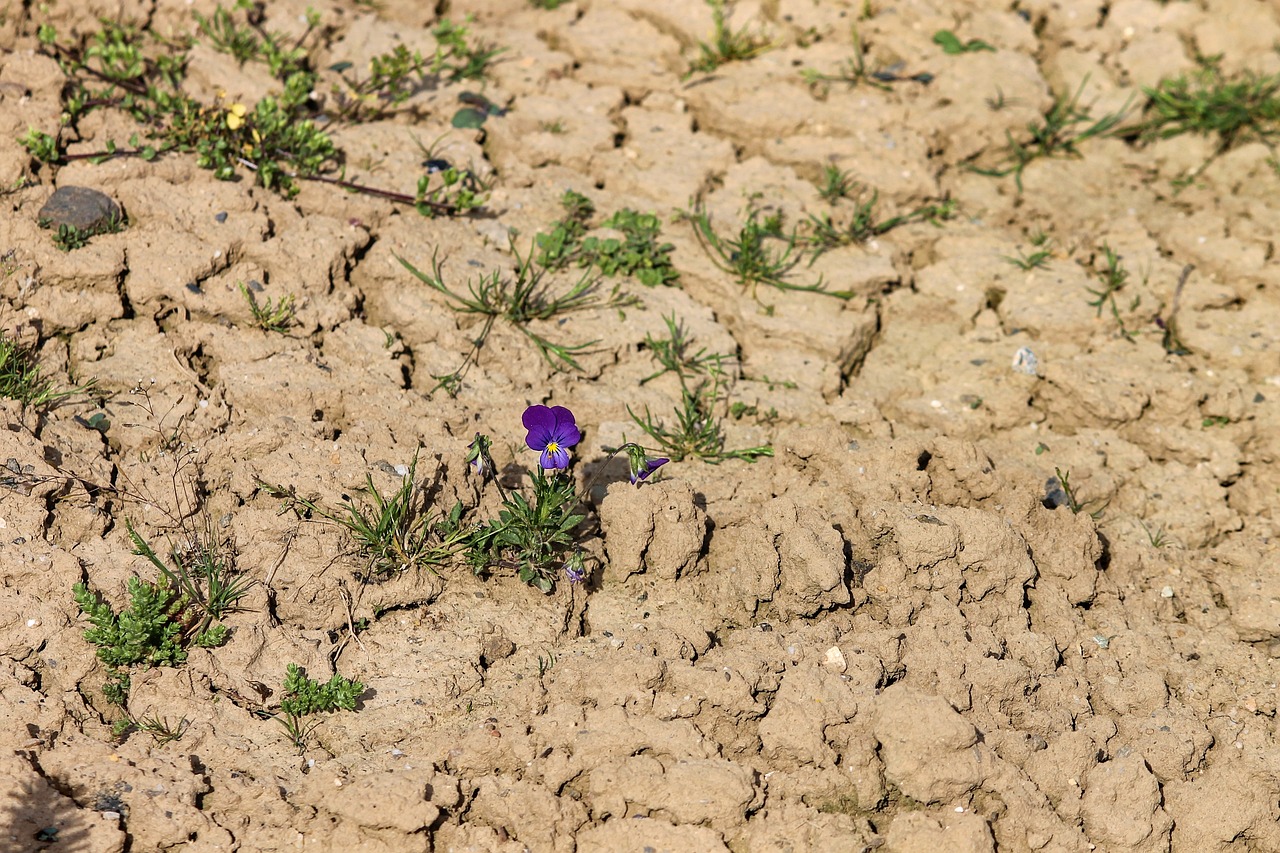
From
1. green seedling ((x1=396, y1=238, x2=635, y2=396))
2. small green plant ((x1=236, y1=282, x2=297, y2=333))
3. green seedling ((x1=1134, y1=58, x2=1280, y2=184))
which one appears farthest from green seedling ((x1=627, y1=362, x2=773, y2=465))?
green seedling ((x1=1134, y1=58, x2=1280, y2=184))

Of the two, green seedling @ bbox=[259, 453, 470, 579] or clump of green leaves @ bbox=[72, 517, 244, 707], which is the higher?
green seedling @ bbox=[259, 453, 470, 579]

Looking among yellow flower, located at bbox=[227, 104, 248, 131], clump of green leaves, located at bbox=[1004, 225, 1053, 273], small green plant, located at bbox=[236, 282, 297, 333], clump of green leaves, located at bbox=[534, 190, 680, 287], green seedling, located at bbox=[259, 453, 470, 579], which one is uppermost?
yellow flower, located at bbox=[227, 104, 248, 131]

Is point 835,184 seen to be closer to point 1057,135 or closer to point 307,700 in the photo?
point 1057,135

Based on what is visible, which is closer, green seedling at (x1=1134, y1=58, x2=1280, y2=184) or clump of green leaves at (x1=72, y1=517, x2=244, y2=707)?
clump of green leaves at (x1=72, y1=517, x2=244, y2=707)

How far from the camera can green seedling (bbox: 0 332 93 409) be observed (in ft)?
12.4

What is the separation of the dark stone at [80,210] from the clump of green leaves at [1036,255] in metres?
3.68

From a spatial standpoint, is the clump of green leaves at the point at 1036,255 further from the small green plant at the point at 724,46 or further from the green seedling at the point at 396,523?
the green seedling at the point at 396,523

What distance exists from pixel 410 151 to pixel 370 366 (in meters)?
1.32

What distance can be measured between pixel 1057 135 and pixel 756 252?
1.93m

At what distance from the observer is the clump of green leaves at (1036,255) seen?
5.03 metres

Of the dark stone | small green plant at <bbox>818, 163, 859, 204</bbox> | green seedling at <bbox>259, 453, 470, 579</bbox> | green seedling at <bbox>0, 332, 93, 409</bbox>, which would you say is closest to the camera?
green seedling at <bbox>259, 453, 470, 579</bbox>

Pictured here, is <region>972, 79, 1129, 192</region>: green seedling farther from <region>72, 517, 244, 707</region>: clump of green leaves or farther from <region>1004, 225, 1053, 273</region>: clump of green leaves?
<region>72, 517, 244, 707</region>: clump of green leaves

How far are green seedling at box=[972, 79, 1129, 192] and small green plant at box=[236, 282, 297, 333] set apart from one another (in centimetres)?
328

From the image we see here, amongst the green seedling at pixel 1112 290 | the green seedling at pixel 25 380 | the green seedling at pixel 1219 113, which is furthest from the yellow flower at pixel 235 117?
the green seedling at pixel 1219 113
